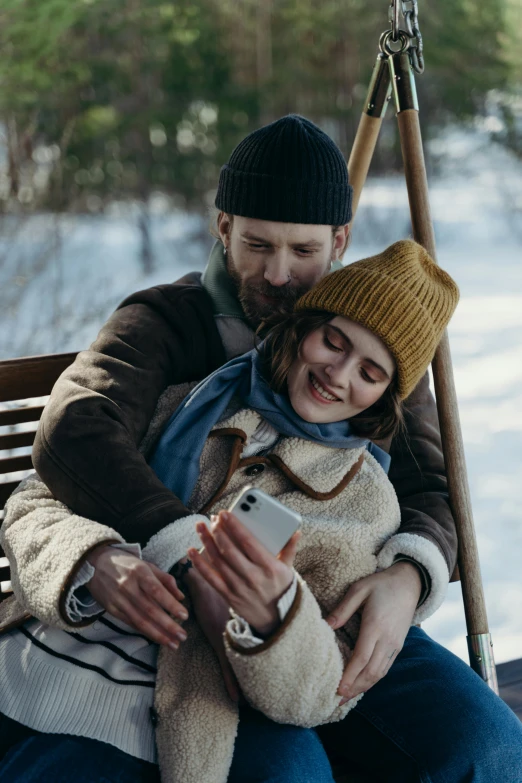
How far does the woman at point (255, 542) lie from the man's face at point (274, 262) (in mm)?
79

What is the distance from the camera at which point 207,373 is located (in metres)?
1.53

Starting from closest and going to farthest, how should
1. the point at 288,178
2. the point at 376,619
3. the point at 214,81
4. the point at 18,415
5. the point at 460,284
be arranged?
the point at 376,619 < the point at 288,178 < the point at 18,415 < the point at 460,284 < the point at 214,81

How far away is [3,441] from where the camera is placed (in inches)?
66.7

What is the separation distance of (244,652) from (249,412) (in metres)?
0.42

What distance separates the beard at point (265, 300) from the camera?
1.50 metres

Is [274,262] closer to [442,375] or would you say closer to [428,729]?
[442,375]

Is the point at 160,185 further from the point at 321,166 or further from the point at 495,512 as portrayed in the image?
the point at 321,166

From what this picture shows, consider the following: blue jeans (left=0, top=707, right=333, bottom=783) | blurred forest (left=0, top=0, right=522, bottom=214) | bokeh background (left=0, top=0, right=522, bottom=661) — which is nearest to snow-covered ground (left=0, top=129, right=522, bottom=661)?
bokeh background (left=0, top=0, right=522, bottom=661)

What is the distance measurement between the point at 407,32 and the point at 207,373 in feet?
2.34

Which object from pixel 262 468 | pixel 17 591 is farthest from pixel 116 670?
pixel 262 468

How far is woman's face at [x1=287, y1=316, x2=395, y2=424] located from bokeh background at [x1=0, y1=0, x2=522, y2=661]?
163 inches

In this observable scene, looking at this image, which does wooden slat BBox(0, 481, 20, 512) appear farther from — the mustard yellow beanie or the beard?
the mustard yellow beanie

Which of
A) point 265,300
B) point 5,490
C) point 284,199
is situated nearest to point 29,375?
point 5,490

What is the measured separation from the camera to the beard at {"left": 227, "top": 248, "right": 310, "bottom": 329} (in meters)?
1.50
